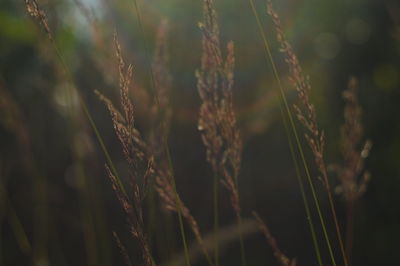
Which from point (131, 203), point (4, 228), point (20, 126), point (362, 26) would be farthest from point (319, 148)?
point (362, 26)

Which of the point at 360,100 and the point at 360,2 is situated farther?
the point at 360,2

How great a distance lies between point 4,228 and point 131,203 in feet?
12.1

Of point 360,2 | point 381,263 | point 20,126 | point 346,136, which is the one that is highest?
point 360,2

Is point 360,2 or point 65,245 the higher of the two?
point 360,2

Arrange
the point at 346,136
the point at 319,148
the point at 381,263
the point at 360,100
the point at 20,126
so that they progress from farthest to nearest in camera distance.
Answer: the point at 360,100 → the point at 381,263 → the point at 20,126 → the point at 346,136 → the point at 319,148

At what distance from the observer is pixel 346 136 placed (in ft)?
4.30

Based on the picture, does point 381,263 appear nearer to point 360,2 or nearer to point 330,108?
point 330,108

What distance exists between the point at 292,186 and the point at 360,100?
36.5 inches

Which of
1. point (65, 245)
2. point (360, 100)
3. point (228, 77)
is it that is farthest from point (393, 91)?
point (228, 77)

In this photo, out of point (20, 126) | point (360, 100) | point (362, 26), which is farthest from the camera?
point (362, 26)

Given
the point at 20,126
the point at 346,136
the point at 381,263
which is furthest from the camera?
the point at 381,263

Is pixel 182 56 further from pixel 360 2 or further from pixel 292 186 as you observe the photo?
pixel 360 2

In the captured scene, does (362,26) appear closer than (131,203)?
No

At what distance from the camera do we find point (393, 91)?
464 centimetres
